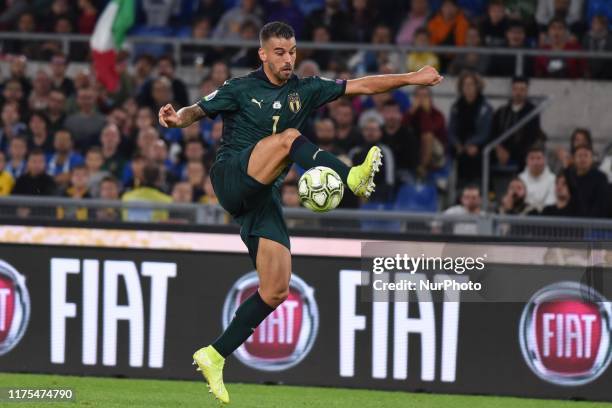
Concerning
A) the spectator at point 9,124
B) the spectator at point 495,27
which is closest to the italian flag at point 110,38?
the spectator at point 9,124

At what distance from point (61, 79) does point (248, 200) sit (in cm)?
778

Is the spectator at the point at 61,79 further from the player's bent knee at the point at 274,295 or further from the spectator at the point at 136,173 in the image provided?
the player's bent knee at the point at 274,295

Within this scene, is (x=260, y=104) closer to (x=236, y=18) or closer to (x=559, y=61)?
(x=559, y=61)

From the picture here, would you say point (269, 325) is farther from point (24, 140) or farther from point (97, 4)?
point (97, 4)

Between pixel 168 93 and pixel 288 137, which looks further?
pixel 168 93

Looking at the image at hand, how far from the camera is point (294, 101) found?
332 inches

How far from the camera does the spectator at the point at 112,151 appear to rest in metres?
14.1

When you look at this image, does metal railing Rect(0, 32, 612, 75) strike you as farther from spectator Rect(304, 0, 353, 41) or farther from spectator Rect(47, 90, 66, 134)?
spectator Rect(47, 90, 66, 134)

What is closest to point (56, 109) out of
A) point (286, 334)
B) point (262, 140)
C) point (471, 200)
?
point (471, 200)

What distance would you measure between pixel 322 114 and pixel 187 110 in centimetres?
653

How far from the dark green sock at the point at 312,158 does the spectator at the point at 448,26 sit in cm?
792

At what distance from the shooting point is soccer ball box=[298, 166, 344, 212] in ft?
25.3

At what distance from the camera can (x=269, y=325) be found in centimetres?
1050

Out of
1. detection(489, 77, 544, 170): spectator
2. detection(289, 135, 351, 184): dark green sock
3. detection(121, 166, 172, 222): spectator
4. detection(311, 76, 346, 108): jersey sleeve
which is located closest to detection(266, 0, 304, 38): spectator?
detection(489, 77, 544, 170): spectator
